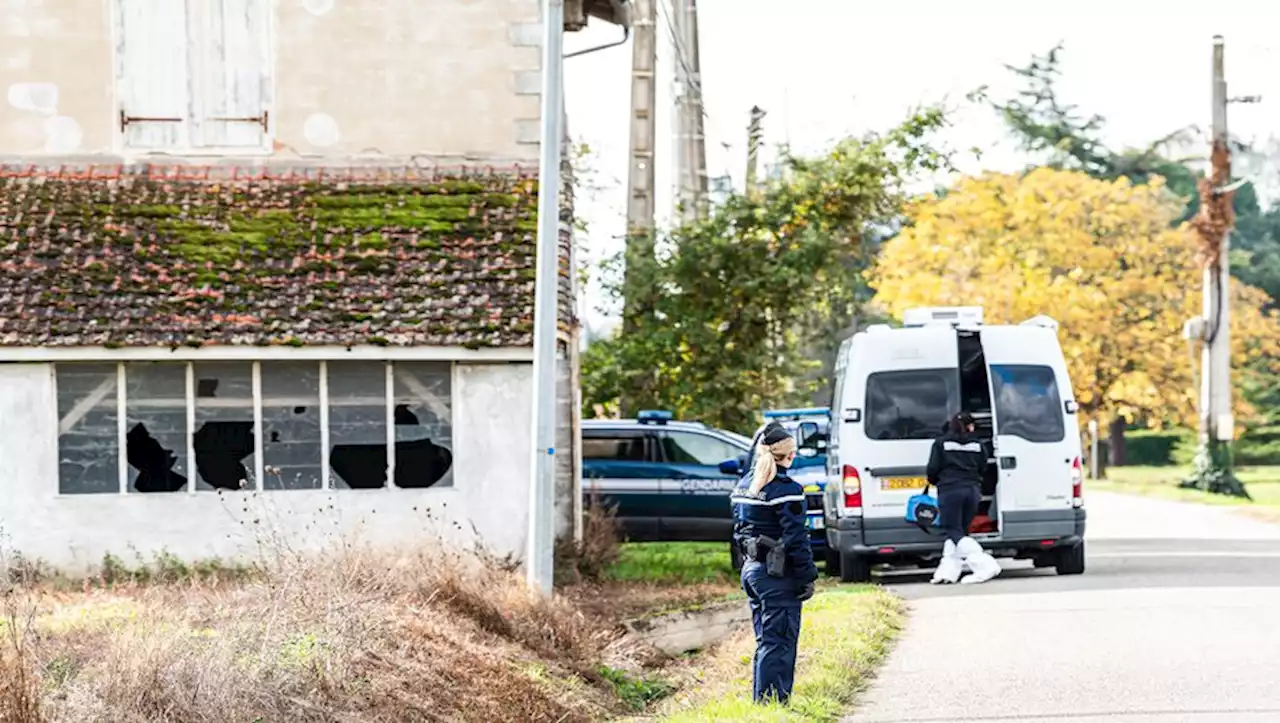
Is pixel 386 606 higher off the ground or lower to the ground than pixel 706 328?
lower

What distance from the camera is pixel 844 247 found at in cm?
3142

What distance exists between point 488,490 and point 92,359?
14.1 feet

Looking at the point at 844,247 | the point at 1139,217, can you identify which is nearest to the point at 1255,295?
the point at 1139,217

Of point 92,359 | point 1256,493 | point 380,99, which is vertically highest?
point 380,99

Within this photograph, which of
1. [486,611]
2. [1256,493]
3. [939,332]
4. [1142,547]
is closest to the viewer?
[486,611]

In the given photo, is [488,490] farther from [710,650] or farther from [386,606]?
[386,606]

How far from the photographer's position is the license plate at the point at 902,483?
66.6 ft

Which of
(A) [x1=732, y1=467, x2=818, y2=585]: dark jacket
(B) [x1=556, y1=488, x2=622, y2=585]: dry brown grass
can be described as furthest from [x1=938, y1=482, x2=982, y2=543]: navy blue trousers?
(A) [x1=732, y1=467, x2=818, y2=585]: dark jacket

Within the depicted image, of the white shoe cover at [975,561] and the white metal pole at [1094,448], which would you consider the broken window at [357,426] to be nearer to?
the white shoe cover at [975,561]

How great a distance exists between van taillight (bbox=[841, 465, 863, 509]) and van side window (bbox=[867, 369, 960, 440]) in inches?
15.7

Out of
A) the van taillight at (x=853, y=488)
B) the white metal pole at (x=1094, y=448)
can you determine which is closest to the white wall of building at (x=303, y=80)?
the van taillight at (x=853, y=488)

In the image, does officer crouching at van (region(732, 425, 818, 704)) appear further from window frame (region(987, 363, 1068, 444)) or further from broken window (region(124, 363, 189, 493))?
broken window (region(124, 363, 189, 493))

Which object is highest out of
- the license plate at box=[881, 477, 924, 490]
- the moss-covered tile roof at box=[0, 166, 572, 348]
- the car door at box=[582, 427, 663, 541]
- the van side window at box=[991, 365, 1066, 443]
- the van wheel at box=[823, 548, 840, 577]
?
the moss-covered tile roof at box=[0, 166, 572, 348]

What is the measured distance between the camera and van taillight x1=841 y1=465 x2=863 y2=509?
2038 cm
